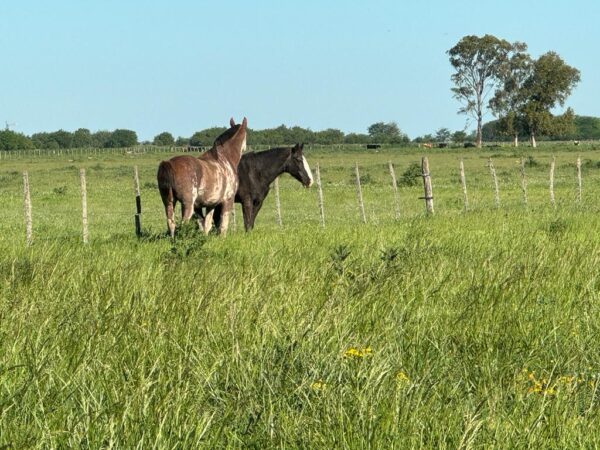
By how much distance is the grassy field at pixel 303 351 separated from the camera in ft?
13.0

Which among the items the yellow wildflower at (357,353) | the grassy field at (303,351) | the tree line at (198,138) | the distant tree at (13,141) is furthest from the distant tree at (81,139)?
the yellow wildflower at (357,353)

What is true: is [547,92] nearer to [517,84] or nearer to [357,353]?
[517,84]

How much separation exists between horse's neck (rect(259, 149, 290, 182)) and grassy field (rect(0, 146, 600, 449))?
758 cm

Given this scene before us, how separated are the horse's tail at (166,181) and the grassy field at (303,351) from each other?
148 inches

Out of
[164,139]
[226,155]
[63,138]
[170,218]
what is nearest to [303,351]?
[170,218]

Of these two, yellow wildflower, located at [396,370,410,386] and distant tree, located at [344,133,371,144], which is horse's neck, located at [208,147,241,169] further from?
distant tree, located at [344,133,371,144]

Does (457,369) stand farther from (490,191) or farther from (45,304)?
(490,191)

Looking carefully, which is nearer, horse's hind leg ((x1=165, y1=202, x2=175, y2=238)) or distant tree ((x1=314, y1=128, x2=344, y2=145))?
horse's hind leg ((x1=165, y1=202, x2=175, y2=238))

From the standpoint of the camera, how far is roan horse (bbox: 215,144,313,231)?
710 inches

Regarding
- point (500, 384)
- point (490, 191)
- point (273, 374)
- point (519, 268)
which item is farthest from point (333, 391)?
point (490, 191)

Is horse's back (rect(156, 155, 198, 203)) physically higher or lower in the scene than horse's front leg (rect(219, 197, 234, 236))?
higher

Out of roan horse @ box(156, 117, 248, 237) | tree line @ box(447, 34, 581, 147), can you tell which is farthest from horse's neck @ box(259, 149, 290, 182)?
tree line @ box(447, 34, 581, 147)

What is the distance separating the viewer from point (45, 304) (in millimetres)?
6387

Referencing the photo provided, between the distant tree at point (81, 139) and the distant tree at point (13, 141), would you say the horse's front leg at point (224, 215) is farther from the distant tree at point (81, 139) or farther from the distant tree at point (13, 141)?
the distant tree at point (81, 139)
